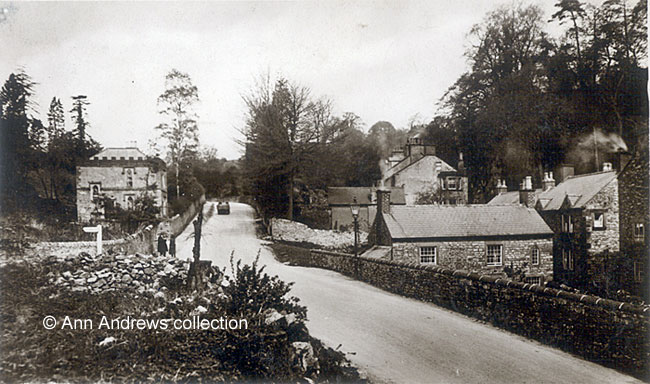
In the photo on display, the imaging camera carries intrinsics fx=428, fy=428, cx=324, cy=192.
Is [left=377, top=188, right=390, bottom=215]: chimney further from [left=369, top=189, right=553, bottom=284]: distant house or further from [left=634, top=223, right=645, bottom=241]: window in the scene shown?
[left=634, top=223, right=645, bottom=241]: window

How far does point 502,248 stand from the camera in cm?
1708

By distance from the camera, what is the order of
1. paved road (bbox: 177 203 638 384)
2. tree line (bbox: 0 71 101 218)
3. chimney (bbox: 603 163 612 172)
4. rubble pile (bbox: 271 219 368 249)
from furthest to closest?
chimney (bbox: 603 163 612 172), rubble pile (bbox: 271 219 368 249), tree line (bbox: 0 71 101 218), paved road (bbox: 177 203 638 384)

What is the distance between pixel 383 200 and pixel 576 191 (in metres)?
9.16

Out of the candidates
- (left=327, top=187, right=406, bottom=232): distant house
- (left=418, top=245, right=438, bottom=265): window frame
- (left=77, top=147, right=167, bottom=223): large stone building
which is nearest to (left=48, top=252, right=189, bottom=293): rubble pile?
(left=77, top=147, right=167, bottom=223): large stone building

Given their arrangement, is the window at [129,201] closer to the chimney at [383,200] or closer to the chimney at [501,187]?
the chimney at [383,200]

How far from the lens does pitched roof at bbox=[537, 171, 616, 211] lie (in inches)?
697

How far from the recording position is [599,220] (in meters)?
17.4

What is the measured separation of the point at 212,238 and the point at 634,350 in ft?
20.7

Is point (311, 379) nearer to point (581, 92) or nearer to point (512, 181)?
point (581, 92)

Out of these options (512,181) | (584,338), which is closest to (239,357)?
(584,338)

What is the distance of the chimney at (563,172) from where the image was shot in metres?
19.6

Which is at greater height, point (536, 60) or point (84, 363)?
point (536, 60)

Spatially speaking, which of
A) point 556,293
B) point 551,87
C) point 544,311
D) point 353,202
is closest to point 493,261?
point 551,87

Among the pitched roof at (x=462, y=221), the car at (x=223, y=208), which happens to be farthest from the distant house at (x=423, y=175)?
the car at (x=223, y=208)
